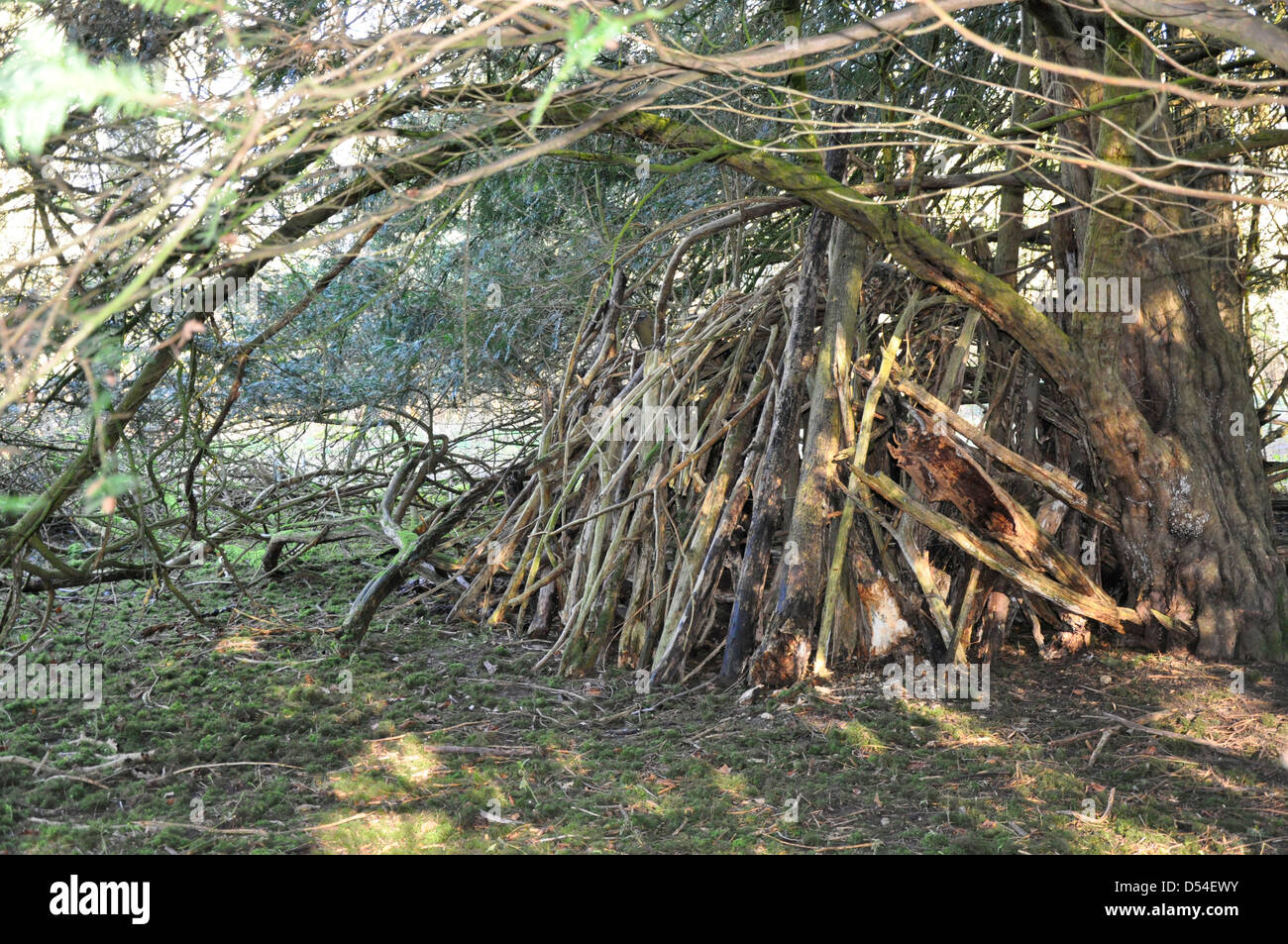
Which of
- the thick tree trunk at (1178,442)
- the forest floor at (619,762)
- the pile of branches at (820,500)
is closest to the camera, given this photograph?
the forest floor at (619,762)

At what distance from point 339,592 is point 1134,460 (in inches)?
167

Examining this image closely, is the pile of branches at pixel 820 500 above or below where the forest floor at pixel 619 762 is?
above

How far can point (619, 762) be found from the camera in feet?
11.2

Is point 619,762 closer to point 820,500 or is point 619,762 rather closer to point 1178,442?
point 820,500

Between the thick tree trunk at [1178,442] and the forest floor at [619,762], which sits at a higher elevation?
the thick tree trunk at [1178,442]

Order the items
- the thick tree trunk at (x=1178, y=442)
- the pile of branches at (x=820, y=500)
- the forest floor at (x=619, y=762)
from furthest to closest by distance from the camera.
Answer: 1. the pile of branches at (x=820, y=500)
2. the thick tree trunk at (x=1178, y=442)
3. the forest floor at (x=619, y=762)

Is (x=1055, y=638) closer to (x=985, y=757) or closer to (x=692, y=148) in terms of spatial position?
(x=985, y=757)

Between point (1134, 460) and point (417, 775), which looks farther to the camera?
point (1134, 460)

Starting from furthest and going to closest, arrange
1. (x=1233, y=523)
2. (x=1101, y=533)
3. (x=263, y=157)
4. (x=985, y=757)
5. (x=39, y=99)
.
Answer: (x=1101, y=533)
(x=1233, y=523)
(x=985, y=757)
(x=263, y=157)
(x=39, y=99)

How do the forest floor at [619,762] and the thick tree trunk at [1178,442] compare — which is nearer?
the forest floor at [619,762]

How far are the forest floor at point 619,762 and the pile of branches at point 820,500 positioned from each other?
0.23 m

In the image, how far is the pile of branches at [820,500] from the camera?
13.3ft
